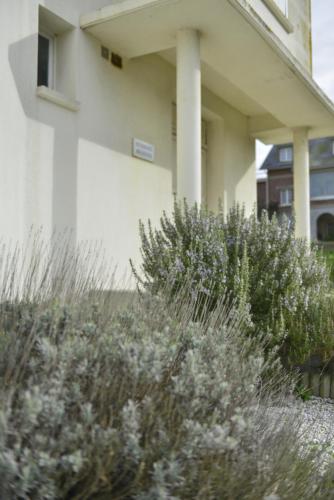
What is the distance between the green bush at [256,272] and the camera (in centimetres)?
457

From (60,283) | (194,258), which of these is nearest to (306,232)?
(194,258)

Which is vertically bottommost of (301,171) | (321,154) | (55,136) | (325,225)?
(55,136)

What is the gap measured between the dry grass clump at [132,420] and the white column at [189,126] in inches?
168

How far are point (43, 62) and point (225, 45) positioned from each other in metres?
2.40

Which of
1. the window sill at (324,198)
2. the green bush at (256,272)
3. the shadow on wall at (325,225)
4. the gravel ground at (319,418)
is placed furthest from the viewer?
the shadow on wall at (325,225)

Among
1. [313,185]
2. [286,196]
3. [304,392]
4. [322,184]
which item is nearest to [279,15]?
[304,392]

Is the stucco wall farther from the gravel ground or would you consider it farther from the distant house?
the distant house

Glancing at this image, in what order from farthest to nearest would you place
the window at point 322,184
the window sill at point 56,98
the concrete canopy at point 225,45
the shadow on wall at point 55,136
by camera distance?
the window at point 322,184 < the concrete canopy at point 225,45 < the window sill at point 56,98 < the shadow on wall at point 55,136

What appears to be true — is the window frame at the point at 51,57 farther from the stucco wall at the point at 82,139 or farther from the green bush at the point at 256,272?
the green bush at the point at 256,272

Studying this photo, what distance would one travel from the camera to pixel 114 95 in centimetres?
706

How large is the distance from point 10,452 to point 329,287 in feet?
14.3

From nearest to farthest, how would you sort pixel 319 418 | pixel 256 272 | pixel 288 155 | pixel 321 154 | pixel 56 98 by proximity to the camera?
pixel 319 418 → pixel 256 272 → pixel 56 98 → pixel 321 154 → pixel 288 155

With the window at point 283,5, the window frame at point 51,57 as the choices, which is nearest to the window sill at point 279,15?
the window at point 283,5

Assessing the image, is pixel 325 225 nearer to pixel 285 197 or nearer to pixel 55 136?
pixel 285 197
